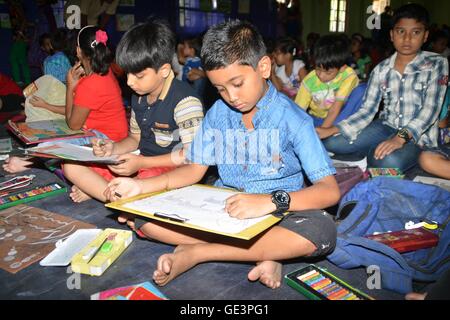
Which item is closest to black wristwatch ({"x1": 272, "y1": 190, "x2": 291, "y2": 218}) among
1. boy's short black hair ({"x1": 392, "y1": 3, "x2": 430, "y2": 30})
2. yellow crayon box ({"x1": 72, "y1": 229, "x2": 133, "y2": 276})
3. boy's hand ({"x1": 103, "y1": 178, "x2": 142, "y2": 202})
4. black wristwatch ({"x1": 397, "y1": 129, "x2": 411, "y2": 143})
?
boy's hand ({"x1": 103, "y1": 178, "x2": 142, "y2": 202})

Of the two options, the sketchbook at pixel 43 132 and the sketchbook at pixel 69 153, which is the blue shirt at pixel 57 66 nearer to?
the sketchbook at pixel 43 132

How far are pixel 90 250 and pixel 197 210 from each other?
467 millimetres

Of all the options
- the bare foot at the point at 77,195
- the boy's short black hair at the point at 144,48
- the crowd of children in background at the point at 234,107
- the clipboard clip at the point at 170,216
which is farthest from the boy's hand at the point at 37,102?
the clipboard clip at the point at 170,216

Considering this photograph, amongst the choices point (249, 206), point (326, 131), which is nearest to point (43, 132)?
point (249, 206)

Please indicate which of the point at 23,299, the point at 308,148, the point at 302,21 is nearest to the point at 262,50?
the point at 308,148

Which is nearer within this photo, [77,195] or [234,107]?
[234,107]

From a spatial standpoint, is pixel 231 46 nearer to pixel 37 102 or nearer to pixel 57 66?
pixel 37 102

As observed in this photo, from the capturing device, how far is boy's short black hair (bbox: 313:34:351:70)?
2615mm

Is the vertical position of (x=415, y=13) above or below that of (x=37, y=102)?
above

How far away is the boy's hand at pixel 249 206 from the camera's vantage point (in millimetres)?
1113

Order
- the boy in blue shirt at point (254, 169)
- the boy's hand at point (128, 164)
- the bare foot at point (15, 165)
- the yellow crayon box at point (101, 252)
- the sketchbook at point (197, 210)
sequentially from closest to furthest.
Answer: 1. the sketchbook at point (197, 210)
2. the boy in blue shirt at point (254, 169)
3. the yellow crayon box at point (101, 252)
4. the boy's hand at point (128, 164)
5. the bare foot at point (15, 165)

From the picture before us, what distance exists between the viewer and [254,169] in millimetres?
1370

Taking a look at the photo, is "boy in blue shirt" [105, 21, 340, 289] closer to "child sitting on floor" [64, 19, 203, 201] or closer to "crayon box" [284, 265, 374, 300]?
"crayon box" [284, 265, 374, 300]
